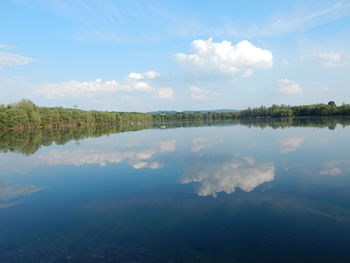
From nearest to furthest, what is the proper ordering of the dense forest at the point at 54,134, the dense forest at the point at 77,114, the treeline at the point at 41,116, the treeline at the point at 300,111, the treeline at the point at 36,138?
1. the treeline at the point at 36,138
2. the dense forest at the point at 54,134
3. the treeline at the point at 41,116
4. the dense forest at the point at 77,114
5. the treeline at the point at 300,111

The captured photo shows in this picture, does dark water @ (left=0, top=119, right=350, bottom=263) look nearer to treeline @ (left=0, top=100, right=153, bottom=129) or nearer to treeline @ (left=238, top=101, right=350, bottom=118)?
treeline @ (left=0, top=100, right=153, bottom=129)

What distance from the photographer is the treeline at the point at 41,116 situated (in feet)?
220

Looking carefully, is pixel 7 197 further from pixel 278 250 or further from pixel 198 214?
pixel 278 250

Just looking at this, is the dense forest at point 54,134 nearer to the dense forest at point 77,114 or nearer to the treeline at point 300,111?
the dense forest at point 77,114

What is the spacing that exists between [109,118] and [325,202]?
4444 inches

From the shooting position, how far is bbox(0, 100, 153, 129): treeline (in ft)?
220

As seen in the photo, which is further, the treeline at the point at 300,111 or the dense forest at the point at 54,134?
the treeline at the point at 300,111

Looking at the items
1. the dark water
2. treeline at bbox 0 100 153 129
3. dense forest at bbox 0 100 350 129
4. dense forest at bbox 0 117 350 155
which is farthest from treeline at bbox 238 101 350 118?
the dark water

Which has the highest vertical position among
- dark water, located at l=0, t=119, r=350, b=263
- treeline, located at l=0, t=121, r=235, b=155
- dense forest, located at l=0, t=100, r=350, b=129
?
dense forest, located at l=0, t=100, r=350, b=129

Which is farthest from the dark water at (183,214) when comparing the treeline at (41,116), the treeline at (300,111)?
the treeline at (300,111)

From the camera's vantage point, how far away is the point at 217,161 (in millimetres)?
16484

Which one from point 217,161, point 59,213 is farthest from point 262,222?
point 217,161

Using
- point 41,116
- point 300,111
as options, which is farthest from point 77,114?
point 300,111

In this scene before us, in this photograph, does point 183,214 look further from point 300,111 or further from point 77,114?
point 300,111
